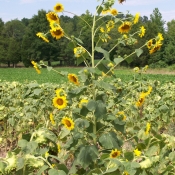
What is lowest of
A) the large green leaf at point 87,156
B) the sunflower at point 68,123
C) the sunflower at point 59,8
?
the large green leaf at point 87,156

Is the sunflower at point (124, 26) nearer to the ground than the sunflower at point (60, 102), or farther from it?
farther from it

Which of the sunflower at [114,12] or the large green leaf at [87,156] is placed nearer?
the large green leaf at [87,156]

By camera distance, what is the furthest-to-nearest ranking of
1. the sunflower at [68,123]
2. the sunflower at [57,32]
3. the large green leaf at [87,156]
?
the sunflower at [57,32] → the sunflower at [68,123] → the large green leaf at [87,156]

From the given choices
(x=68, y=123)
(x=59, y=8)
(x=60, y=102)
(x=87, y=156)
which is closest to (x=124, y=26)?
(x=59, y=8)

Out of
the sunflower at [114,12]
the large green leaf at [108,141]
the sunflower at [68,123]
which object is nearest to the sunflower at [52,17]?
the sunflower at [114,12]

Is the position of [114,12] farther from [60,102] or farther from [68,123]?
[68,123]

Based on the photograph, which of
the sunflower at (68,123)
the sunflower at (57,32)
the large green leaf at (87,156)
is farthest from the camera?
the sunflower at (57,32)

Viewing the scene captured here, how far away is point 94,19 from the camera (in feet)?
9.54

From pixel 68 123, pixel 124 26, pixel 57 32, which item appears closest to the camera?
pixel 68 123

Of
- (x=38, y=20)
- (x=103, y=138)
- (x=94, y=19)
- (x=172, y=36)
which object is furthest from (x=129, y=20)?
(x=38, y=20)

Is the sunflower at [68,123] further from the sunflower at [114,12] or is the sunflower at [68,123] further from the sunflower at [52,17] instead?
the sunflower at [114,12]

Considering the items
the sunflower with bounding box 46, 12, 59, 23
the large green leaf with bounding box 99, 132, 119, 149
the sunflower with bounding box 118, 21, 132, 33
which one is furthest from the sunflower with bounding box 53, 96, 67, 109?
the sunflower with bounding box 118, 21, 132, 33

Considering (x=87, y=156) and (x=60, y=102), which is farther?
(x=60, y=102)

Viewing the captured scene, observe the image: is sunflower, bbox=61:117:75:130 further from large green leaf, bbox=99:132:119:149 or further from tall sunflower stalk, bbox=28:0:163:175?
large green leaf, bbox=99:132:119:149
